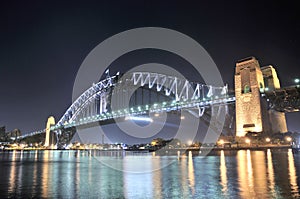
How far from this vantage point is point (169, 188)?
29.3ft

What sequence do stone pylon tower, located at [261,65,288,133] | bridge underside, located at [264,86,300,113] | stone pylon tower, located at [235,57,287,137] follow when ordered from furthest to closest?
1. stone pylon tower, located at [261,65,288,133]
2. stone pylon tower, located at [235,57,287,137]
3. bridge underside, located at [264,86,300,113]

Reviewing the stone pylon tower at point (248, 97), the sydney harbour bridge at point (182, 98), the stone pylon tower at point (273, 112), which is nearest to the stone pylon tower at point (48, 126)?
the sydney harbour bridge at point (182, 98)

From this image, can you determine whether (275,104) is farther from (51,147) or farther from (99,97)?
(51,147)

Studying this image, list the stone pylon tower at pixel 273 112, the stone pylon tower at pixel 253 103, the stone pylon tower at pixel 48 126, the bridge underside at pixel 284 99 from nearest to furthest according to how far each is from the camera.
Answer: the bridge underside at pixel 284 99 → the stone pylon tower at pixel 253 103 → the stone pylon tower at pixel 273 112 → the stone pylon tower at pixel 48 126

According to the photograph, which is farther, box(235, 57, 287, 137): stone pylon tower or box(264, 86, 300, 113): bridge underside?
box(235, 57, 287, 137): stone pylon tower

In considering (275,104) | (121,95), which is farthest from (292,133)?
(121,95)

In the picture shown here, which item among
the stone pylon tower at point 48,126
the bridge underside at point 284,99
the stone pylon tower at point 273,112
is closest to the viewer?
the bridge underside at point 284,99

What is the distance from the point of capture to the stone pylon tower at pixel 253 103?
4375 centimetres

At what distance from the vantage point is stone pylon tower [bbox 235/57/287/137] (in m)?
43.8

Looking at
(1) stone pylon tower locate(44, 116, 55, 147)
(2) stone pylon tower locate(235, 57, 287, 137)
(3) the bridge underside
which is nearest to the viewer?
(3) the bridge underside

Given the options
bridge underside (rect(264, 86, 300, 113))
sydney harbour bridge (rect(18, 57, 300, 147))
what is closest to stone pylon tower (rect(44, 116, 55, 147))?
sydney harbour bridge (rect(18, 57, 300, 147))

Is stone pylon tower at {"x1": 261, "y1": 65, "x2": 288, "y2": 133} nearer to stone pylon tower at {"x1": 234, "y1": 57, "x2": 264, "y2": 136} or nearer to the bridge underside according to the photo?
the bridge underside

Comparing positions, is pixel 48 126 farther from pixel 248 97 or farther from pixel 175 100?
pixel 248 97

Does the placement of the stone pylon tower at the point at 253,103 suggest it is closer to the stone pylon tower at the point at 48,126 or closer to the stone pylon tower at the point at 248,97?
the stone pylon tower at the point at 248,97
